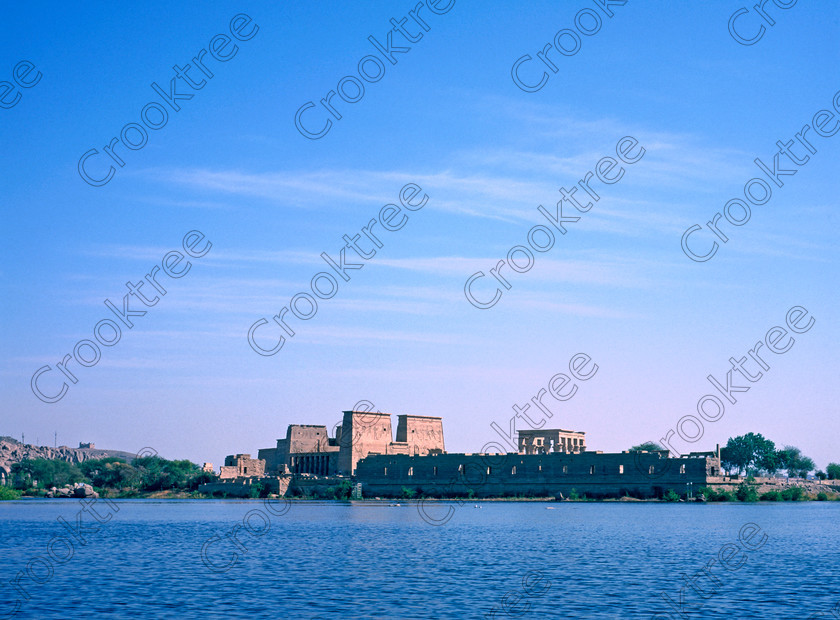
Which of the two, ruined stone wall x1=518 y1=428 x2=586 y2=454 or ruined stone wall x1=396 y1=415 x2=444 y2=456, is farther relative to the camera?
ruined stone wall x1=396 y1=415 x2=444 y2=456

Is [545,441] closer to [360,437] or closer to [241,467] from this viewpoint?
[360,437]

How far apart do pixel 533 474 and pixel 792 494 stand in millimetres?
27435

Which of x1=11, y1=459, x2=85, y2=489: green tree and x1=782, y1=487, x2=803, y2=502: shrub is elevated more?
x1=11, y1=459, x2=85, y2=489: green tree

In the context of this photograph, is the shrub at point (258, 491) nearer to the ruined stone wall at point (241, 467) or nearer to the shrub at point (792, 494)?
the ruined stone wall at point (241, 467)

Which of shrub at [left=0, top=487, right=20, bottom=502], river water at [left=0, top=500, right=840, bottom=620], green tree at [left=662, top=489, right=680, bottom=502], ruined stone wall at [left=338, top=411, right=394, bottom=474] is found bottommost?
river water at [left=0, top=500, right=840, bottom=620]

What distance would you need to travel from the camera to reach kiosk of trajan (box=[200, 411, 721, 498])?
96.3m

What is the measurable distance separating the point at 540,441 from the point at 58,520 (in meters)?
66.0

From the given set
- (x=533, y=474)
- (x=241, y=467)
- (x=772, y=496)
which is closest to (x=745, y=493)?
(x=772, y=496)

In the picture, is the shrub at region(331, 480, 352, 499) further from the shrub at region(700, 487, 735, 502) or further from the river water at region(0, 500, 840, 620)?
the river water at region(0, 500, 840, 620)

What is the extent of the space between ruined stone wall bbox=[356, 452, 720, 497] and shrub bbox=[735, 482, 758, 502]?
298 centimetres

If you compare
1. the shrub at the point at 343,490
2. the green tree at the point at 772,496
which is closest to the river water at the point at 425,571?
the green tree at the point at 772,496

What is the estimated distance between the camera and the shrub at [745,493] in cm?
9438

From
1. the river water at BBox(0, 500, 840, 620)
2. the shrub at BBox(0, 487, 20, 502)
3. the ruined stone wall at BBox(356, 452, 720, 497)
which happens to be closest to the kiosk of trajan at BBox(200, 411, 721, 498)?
the ruined stone wall at BBox(356, 452, 720, 497)

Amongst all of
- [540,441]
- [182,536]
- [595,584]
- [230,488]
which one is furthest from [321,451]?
[595,584]
